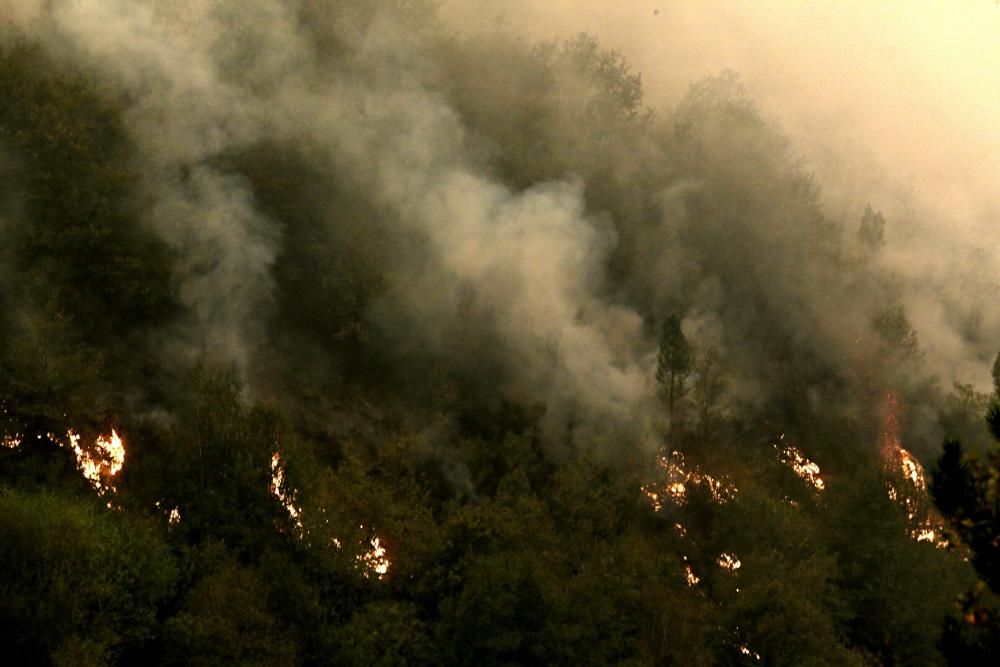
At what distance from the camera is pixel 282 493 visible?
35.9 m

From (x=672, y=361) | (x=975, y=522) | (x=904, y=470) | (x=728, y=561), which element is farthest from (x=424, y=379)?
(x=975, y=522)

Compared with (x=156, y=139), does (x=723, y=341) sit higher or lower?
higher

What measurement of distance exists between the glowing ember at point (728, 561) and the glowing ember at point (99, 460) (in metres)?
23.5

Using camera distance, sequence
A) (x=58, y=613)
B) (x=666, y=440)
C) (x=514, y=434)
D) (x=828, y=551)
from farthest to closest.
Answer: (x=666, y=440) < (x=514, y=434) < (x=828, y=551) < (x=58, y=613)

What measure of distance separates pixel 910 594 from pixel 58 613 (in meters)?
31.4

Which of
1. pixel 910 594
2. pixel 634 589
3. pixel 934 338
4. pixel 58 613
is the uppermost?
pixel 934 338

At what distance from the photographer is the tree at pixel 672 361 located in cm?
5372

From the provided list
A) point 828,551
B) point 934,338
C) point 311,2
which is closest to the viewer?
point 828,551

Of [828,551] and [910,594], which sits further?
[828,551]

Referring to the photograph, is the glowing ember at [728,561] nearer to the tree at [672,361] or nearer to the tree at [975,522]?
the tree at [672,361]

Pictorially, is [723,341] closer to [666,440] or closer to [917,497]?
[666,440]

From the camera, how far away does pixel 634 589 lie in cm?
3675

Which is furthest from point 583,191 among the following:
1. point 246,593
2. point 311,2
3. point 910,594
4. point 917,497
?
point 246,593

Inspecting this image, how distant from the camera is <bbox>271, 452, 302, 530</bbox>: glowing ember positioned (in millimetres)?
35625
